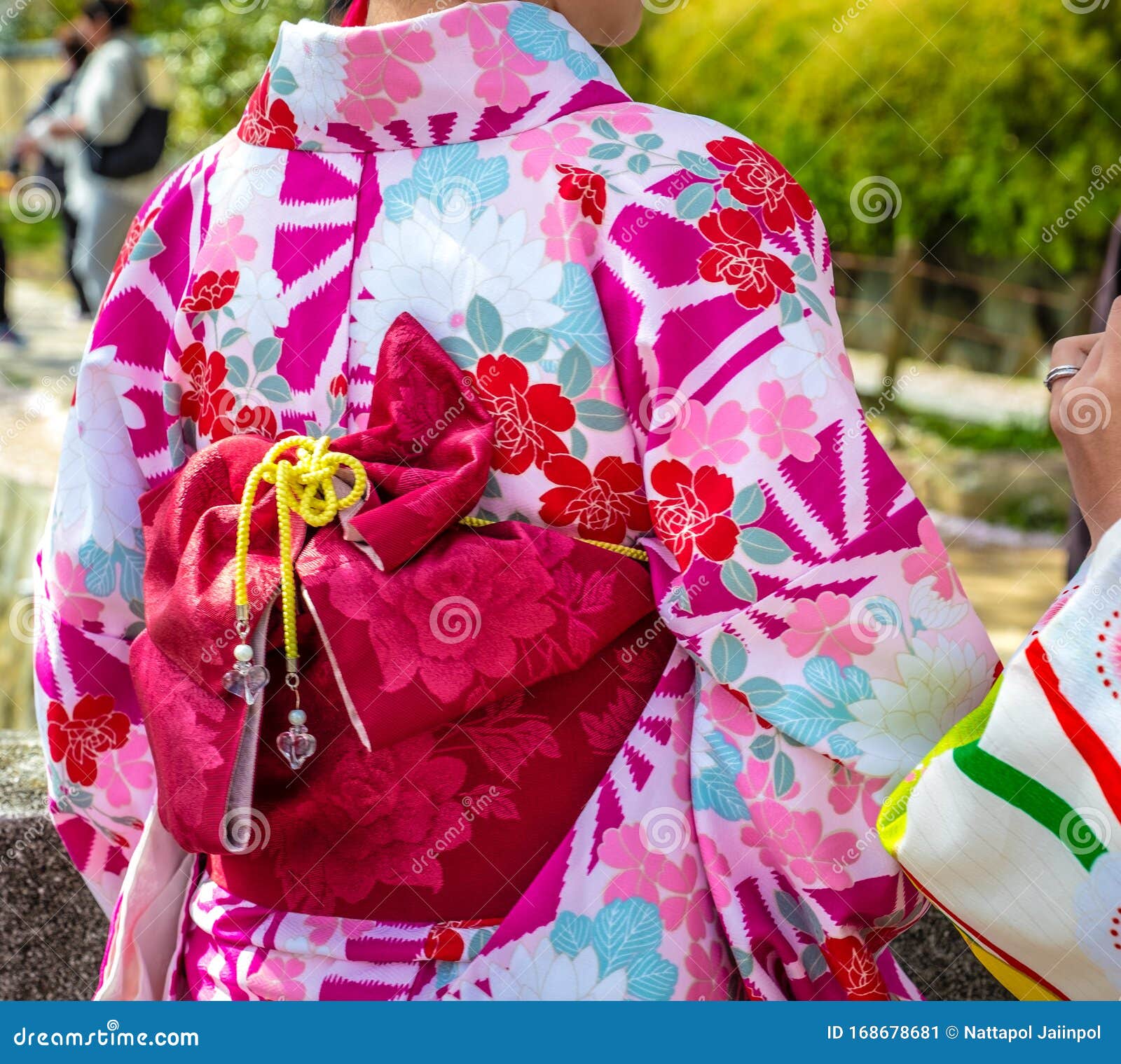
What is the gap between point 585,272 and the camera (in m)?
1.07

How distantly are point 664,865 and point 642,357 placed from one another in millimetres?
410

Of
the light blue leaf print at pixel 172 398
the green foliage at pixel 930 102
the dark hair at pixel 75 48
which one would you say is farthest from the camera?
the green foliage at pixel 930 102

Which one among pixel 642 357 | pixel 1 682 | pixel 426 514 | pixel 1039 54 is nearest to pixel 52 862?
pixel 426 514

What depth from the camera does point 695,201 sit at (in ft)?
3.50

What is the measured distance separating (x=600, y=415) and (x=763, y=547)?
0.17m

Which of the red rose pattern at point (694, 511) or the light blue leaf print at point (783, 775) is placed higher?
the red rose pattern at point (694, 511)

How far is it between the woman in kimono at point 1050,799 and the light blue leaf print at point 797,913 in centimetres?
14

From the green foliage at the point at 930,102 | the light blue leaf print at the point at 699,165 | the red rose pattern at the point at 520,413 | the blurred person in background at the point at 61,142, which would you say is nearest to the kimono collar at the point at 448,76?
the light blue leaf print at the point at 699,165

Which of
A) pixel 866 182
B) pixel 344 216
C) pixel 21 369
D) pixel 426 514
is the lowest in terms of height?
pixel 21 369

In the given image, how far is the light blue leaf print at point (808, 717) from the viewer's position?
1.03 metres

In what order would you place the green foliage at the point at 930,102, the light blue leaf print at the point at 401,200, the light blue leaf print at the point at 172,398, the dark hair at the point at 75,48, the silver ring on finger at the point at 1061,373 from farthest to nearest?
1. the green foliage at the point at 930,102
2. the dark hair at the point at 75,48
3. the light blue leaf print at the point at 172,398
4. the light blue leaf print at the point at 401,200
5. the silver ring on finger at the point at 1061,373

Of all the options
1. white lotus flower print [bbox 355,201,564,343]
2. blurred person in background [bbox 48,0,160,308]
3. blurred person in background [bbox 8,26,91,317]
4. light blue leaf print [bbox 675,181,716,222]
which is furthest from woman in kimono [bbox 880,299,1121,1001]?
blurred person in background [bbox 8,26,91,317]

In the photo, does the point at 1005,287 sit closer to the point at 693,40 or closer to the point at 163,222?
the point at 693,40

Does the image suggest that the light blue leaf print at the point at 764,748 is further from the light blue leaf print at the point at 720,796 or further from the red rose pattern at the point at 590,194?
the red rose pattern at the point at 590,194
